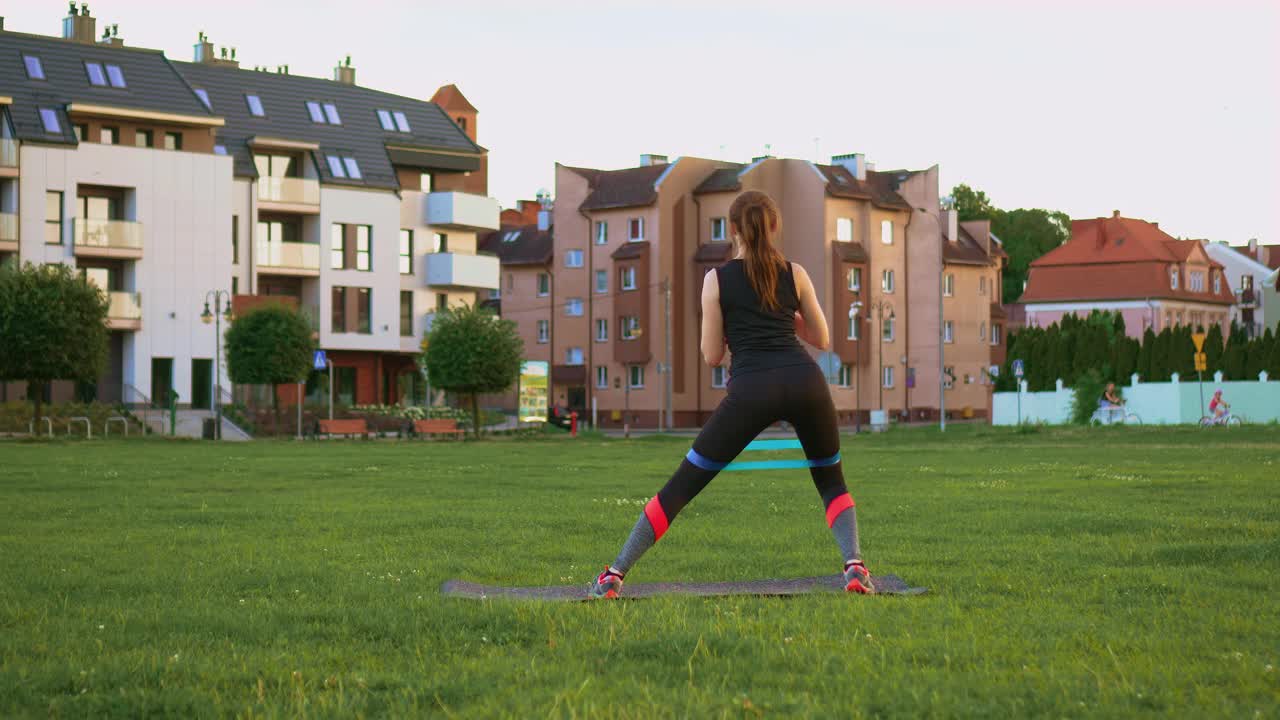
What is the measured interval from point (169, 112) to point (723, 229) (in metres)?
30.1

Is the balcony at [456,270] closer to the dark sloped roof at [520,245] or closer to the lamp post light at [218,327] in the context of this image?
the lamp post light at [218,327]

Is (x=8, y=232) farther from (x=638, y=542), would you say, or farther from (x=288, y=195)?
(x=638, y=542)

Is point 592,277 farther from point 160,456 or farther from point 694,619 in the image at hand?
point 694,619

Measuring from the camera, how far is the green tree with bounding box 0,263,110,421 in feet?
152

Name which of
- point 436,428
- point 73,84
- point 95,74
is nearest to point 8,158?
point 73,84

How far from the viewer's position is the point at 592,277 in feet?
286

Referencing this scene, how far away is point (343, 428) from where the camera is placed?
56.6 m

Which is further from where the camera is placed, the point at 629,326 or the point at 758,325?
the point at 629,326

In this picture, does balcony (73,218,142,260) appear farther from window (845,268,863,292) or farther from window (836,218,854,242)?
window (845,268,863,292)

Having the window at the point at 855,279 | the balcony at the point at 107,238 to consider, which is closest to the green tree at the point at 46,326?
the balcony at the point at 107,238

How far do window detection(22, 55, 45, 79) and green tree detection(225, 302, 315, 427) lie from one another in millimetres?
13912

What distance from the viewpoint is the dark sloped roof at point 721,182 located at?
81938 millimetres

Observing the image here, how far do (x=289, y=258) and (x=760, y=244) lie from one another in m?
62.4

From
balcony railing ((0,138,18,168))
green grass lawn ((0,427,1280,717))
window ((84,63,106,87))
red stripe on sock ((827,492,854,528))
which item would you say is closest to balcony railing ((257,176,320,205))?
window ((84,63,106,87))
